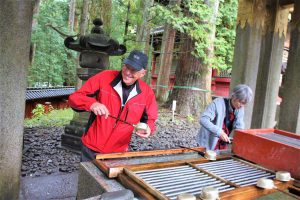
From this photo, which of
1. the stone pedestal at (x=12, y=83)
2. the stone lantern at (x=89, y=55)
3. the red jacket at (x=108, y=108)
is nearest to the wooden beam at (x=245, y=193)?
the red jacket at (x=108, y=108)

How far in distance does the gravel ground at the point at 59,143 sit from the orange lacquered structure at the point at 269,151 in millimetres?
3525

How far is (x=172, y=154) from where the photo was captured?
82.0 inches

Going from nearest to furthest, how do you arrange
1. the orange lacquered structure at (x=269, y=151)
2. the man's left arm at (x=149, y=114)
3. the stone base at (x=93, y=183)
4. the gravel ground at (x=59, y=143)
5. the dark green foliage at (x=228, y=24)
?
the stone base at (x=93, y=183) < the orange lacquered structure at (x=269, y=151) < the man's left arm at (x=149, y=114) < the gravel ground at (x=59, y=143) < the dark green foliage at (x=228, y=24)

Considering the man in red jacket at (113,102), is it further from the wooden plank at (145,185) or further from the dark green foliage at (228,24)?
the dark green foliage at (228,24)

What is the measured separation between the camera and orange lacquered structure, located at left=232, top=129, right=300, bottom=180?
173 cm

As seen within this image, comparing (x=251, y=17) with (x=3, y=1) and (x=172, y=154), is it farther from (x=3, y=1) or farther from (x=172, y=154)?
(x=3, y=1)

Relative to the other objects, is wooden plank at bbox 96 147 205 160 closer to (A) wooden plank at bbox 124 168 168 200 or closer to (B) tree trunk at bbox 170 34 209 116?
(A) wooden plank at bbox 124 168 168 200

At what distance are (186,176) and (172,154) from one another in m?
0.49

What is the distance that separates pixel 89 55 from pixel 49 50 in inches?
586

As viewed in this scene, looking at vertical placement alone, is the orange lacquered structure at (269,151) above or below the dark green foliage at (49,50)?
below

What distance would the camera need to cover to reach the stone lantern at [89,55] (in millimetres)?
5457

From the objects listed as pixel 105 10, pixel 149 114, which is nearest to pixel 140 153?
pixel 149 114

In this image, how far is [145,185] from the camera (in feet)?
4.40

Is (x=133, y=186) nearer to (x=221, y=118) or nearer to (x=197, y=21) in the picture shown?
(x=221, y=118)
